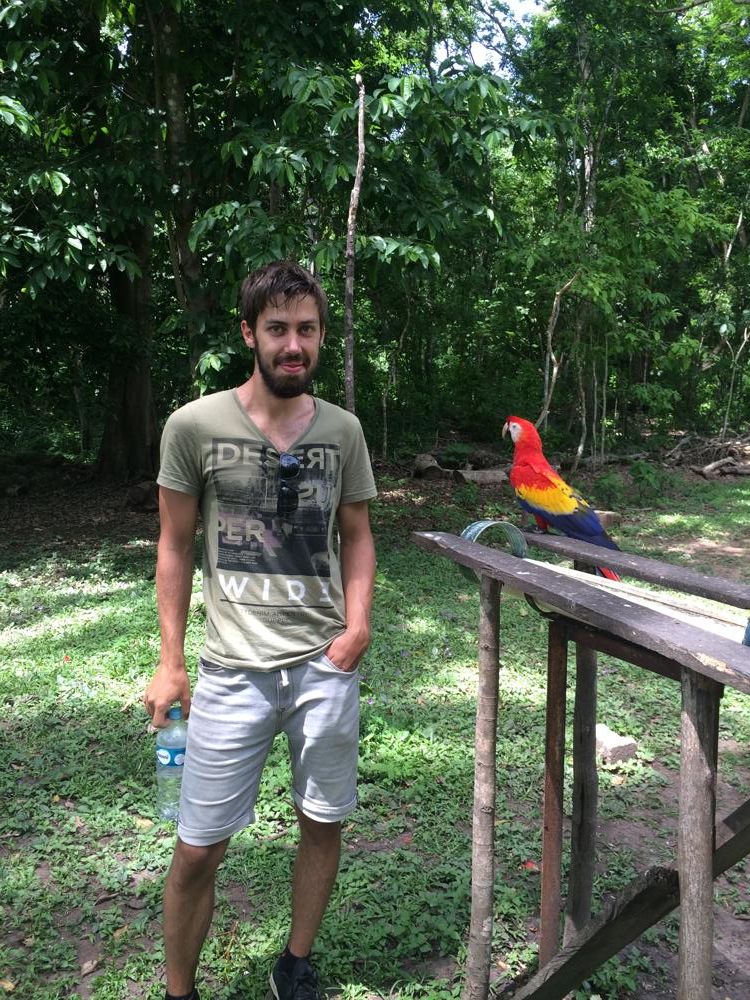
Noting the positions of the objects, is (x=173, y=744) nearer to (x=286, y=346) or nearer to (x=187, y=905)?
(x=187, y=905)

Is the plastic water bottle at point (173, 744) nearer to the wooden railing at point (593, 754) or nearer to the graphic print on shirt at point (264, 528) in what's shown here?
the graphic print on shirt at point (264, 528)

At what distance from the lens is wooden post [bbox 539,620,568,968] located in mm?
1977

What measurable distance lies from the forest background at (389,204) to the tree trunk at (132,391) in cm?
3

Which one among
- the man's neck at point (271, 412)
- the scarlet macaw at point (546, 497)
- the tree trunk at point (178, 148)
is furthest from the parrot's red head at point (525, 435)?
the man's neck at point (271, 412)

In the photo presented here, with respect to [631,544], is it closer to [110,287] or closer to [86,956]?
[86,956]

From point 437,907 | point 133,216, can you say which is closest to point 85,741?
point 437,907

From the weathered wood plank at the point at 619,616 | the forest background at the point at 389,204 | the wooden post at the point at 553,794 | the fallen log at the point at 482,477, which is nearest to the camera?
the weathered wood plank at the point at 619,616

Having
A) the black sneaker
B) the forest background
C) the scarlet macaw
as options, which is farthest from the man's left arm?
the scarlet macaw

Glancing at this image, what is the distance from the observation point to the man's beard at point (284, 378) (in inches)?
69.4

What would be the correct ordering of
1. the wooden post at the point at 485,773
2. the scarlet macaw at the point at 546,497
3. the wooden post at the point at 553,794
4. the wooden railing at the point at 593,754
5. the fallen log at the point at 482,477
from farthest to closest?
the fallen log at the point at 482,477, the scarlet macaw at the point at 546,497, the wooden post at the point at 553,794, the wooden post at the point at 485,773, the wooden railing at the point at 593,754

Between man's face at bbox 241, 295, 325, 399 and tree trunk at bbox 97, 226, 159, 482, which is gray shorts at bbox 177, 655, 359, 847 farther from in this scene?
tree trunk at bbox 97, 226, 159, 482

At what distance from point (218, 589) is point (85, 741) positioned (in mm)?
2152

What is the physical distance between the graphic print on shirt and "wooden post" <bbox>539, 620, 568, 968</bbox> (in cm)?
64

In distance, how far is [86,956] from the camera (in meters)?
2.25
